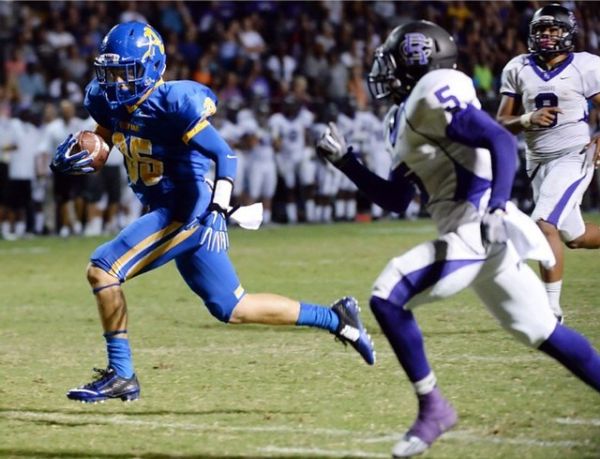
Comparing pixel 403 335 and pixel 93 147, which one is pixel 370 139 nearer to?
pixel 93 147

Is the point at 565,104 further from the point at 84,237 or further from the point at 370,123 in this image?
the point at 370,123

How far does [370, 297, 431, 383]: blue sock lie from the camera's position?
4180mm

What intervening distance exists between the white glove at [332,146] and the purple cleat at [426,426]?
93 cm

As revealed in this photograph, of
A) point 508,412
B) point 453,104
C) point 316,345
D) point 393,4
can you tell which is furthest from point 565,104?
point 393,4

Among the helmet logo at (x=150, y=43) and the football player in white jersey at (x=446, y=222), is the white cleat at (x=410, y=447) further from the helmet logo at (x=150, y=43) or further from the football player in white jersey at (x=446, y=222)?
the helmet logo at (x=150, y=43)

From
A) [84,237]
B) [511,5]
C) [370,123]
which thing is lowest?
[84,237]

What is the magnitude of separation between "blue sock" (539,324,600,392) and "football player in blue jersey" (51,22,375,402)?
154 centimetres

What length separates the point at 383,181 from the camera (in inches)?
179

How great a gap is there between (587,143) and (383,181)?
2985 mm

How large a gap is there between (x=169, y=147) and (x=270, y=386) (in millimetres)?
1210

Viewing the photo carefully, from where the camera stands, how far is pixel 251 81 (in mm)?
16344

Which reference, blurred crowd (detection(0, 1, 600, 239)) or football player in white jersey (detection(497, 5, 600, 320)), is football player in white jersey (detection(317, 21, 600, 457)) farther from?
blurred crowd (detection(0, 1, 600, 239))

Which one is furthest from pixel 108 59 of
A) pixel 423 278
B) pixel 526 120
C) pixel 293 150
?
pixel 293 150

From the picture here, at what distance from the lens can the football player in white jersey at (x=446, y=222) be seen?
415 centimetres
